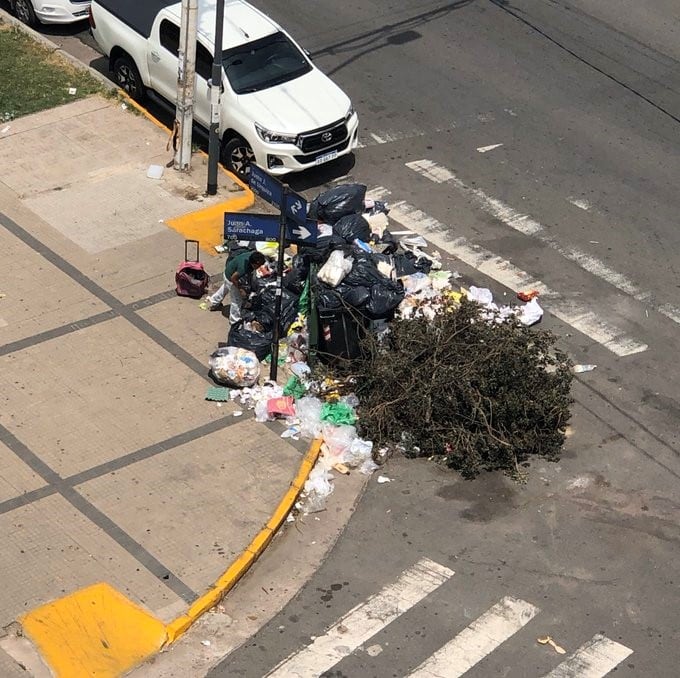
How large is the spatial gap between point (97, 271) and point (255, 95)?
3608mm

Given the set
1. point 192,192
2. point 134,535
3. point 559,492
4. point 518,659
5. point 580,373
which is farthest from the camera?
point 192,192

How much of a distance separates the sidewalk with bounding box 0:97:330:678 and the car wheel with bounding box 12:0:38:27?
403cm

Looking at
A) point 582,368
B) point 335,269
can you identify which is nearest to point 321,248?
point 335,269

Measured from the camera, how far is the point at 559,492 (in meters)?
13.7

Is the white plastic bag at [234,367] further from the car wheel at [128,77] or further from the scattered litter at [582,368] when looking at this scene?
the car wheel at [128,77]

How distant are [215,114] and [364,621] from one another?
7998 mm

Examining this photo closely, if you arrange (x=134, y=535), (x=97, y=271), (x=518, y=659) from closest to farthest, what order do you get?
(x=518, y=659)
(x=134, y=535)
(x=97, y=271)

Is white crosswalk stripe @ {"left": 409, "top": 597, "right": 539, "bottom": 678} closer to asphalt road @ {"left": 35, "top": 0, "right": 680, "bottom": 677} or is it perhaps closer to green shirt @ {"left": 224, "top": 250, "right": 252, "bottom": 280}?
asphalt road @ {"left": 35, "top": 0, "right": 680, "bottom": 677}

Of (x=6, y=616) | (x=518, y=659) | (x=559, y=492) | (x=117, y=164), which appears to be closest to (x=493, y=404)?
(x=559, y=492)

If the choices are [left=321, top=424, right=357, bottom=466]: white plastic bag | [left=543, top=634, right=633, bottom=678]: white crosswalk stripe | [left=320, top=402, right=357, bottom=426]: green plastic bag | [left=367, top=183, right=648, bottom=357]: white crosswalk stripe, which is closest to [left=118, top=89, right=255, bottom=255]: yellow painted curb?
[left=367, top=183, right=648, bottom=357]: white crosswalk stripe

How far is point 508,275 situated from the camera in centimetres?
1697

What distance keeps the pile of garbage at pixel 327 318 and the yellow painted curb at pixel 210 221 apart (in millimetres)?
995

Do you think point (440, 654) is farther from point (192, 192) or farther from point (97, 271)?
point (192, 192)

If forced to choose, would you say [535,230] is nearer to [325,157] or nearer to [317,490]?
[325,157]
